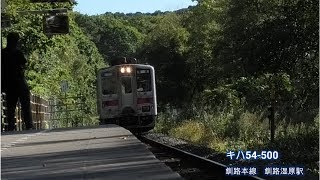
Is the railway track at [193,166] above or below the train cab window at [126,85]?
below

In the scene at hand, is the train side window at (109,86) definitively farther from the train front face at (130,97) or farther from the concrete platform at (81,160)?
the concrete platform at (81,160)

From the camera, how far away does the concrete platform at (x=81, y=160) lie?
6.09 meters

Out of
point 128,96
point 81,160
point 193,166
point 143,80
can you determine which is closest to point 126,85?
point 128,96

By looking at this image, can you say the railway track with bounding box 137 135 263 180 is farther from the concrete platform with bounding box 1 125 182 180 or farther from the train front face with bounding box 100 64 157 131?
the train front face with bounding box 100 64 157 131

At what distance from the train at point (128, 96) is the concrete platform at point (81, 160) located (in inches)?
409

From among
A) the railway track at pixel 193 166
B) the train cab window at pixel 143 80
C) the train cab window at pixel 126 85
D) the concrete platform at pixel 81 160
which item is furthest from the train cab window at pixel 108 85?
the concrete platform at pixel 81 160

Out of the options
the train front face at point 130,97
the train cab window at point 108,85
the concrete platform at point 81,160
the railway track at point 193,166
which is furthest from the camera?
the train cab window at point 108,85

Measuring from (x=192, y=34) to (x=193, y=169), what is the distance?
Result: 3852 centimetres

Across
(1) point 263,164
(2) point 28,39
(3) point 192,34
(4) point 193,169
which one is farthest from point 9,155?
(3) point 192,34

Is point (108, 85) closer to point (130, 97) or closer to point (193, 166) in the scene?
point (130, 97)

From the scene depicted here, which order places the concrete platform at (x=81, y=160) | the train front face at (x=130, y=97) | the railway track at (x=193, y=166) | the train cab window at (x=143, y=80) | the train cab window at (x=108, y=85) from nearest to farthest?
the concrete platform at (x=81, y=160) < the railway track at (x=193, y=166) < the train front face at (x=130, y=97) < the train cab window at (x=143, y=80) < the train cab window at (x=108, y=85)

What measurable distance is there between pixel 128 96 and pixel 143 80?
794 mm

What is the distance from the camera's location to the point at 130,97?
21.0 m

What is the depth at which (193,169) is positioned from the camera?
8.85m
